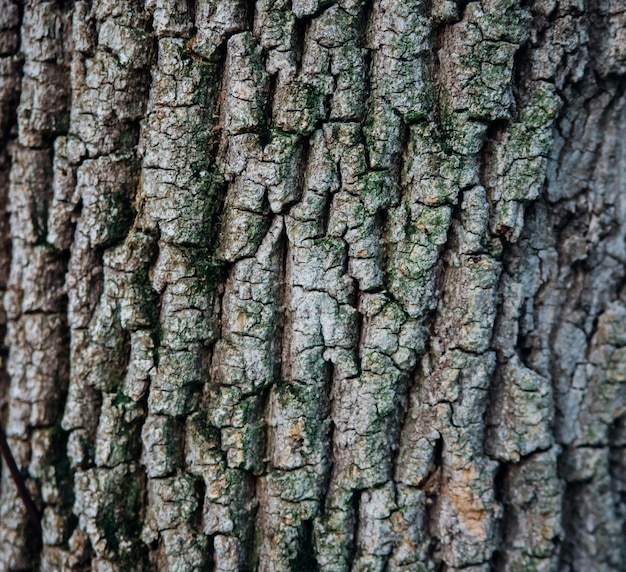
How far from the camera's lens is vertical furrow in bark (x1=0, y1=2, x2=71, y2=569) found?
1.60 metres

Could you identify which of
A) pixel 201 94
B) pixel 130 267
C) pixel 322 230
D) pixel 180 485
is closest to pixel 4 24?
pixel 201 94

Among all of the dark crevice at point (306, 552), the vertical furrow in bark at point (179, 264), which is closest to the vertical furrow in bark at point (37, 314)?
the vertical furrow in bark at point (179, 264)

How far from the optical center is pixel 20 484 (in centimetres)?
160

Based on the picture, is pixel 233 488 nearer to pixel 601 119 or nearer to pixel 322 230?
pixel 322 230

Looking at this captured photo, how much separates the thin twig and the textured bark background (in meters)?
0.03

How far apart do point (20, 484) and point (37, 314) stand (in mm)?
501

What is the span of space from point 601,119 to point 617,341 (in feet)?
2.20

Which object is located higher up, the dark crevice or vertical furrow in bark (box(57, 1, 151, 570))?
vertical furrow in bark (box(57, 1, 151, 570))

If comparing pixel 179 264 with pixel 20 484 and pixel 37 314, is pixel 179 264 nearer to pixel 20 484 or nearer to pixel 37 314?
pixel 37 314

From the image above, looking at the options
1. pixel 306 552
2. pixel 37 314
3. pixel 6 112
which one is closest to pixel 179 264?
pixel 37 314

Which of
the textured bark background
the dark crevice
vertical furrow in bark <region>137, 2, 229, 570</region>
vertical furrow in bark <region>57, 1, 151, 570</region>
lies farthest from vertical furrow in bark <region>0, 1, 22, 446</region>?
the dark crevice

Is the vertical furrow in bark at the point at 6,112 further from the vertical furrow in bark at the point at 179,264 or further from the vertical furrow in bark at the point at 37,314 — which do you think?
the vertical furrow in bark at the point at 179,264

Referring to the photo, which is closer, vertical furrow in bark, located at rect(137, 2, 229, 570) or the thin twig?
vertical furrow in bark, located at rect(137, 2, 229, 570)

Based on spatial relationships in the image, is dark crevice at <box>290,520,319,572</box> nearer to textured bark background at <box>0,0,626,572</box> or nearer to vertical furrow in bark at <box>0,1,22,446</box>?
textured bark background at <box>0,0,626,572</box>
